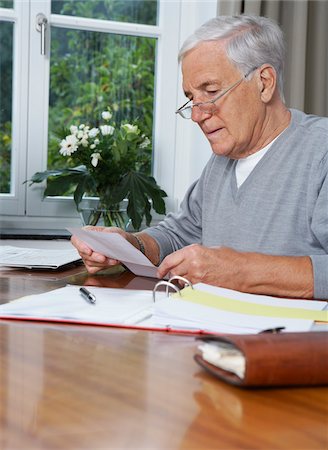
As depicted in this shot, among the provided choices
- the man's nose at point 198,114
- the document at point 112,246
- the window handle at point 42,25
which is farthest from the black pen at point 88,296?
the window handle at point 42,25

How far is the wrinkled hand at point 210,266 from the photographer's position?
150 centimetres

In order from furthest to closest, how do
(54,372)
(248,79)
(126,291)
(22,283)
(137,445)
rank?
(248,79), (22,283), (126,291), (54,372), (137,445)

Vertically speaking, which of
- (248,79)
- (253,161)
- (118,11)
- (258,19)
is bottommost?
(253,161)

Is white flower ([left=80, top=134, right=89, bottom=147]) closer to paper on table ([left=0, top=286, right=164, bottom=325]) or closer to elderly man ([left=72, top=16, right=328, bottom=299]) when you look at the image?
elderly man ([left=72, top=16, right=328, bottom=299])

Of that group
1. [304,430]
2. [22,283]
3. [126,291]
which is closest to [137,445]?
[304,430]

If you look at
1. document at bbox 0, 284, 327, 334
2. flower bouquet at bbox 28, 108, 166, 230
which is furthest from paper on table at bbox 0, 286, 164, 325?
flower bouquet at bbox 28, 108, 166, 230

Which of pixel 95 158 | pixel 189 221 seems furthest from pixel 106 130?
pixel 189 221

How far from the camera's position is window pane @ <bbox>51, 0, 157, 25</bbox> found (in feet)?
10.1

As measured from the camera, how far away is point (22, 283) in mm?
1644

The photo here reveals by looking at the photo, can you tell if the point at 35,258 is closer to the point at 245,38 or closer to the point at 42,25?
the point at 245,38

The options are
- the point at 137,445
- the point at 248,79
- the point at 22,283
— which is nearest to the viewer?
the point at 137,445

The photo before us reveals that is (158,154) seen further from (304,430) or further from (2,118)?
(304,430)

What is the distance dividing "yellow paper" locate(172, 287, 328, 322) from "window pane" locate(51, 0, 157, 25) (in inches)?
81.0

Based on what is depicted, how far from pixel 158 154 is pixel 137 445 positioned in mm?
2633
